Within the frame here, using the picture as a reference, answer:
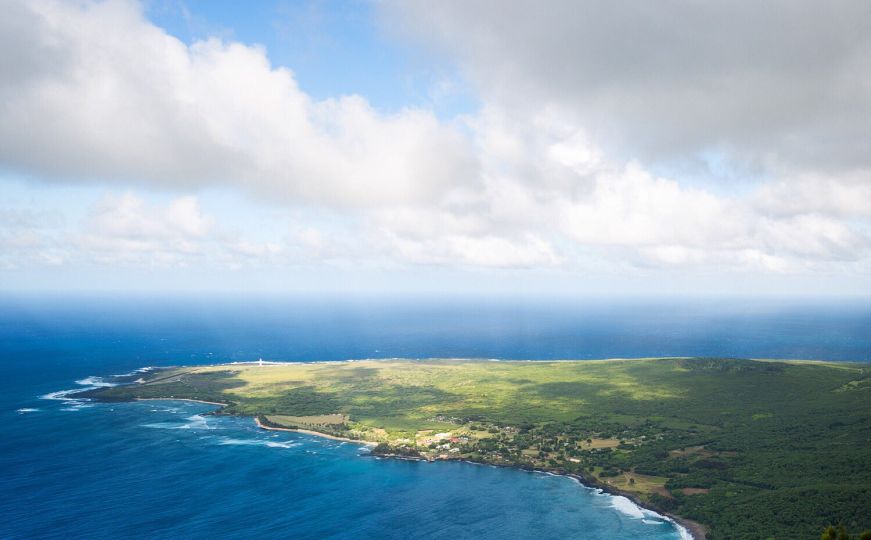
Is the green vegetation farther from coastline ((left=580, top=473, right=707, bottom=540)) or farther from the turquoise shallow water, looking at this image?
the turquoise shallow water

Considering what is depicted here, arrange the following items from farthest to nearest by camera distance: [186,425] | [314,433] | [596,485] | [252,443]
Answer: [186,425], [314,433], [252,443], [596,485]

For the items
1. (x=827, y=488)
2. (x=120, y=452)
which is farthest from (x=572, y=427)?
(x=120, y=452)

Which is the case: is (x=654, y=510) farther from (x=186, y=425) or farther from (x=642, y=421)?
(x=186, y=425)

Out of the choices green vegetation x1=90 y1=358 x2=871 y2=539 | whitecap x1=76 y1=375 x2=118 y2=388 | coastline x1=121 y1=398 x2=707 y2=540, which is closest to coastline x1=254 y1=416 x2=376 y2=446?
coastline x1=121 y1=398 x2=707 y2=540

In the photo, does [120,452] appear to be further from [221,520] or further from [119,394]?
[119,394]

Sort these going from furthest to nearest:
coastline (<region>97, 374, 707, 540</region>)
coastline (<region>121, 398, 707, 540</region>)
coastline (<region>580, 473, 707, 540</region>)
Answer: coastline (<region>97, 374, 707, 540</region>) < coastline (<region>121, 398, 707, 540</region>) < coastline (<region>580, 473, 707, 540</region>)

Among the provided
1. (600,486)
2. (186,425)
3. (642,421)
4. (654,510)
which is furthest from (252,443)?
(642,421)

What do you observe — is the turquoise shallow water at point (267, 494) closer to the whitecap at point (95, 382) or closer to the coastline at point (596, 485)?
the coastline at point (596, 485)

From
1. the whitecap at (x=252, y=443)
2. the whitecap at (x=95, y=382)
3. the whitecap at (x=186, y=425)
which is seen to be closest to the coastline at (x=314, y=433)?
the whitecap at (x=252, y=443)
